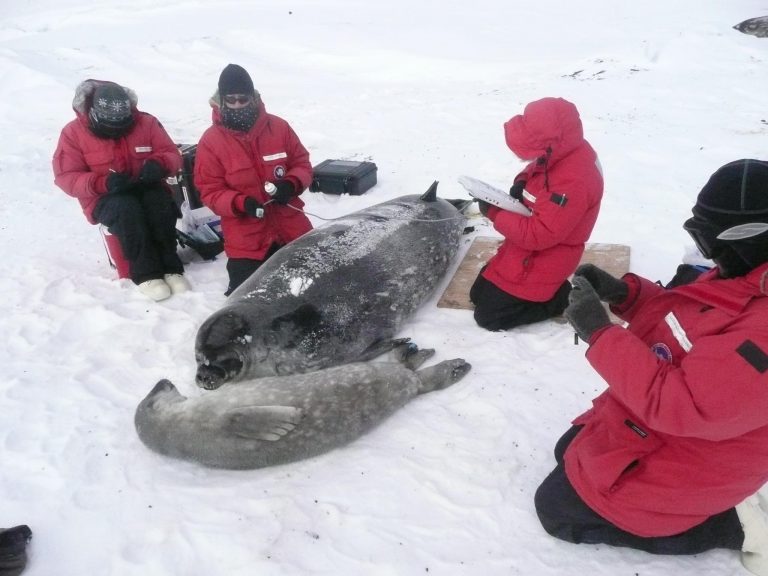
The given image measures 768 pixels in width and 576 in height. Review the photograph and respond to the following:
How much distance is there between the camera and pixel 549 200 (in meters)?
3.14

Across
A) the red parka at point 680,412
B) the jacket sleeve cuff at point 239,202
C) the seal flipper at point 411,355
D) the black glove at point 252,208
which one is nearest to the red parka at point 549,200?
the seal flipper at point 411,355

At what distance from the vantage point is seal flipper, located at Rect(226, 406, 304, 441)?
262 cm

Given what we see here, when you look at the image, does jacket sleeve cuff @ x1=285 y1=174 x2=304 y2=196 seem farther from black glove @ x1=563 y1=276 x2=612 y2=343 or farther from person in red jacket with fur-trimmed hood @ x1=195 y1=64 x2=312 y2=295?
black glove @ x1=563 y1=276 x2=612 y2=343

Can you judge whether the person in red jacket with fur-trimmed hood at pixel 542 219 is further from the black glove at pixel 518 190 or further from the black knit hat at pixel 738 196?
the black knit hat at pixel 738 196

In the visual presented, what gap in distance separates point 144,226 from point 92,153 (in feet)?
1.94

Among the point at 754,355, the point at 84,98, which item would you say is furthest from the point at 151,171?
the point at 754,355

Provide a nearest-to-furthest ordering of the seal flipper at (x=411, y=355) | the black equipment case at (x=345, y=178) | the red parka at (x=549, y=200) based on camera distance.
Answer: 1. the red parka at (x=549, y=200)
2. the seal flipper at (x=411, y=355)
3. the black equipment case at (x=345, y=178)

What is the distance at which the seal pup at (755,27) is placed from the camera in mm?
9920

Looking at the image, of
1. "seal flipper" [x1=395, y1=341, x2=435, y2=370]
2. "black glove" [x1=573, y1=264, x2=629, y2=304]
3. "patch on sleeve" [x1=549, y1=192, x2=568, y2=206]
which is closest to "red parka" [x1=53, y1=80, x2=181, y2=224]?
"seal flipper" [x1=395, y1=341, x2=435, y2=370]

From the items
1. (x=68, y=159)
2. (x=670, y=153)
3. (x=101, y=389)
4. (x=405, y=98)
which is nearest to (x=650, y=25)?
(x=405, y=98)

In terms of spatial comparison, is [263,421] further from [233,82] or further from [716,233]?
[233,82]

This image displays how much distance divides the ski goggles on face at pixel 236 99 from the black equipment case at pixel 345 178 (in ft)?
5.09

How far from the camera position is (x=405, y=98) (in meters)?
8.24

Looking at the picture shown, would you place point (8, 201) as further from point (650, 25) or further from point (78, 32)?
point (650, 25)
